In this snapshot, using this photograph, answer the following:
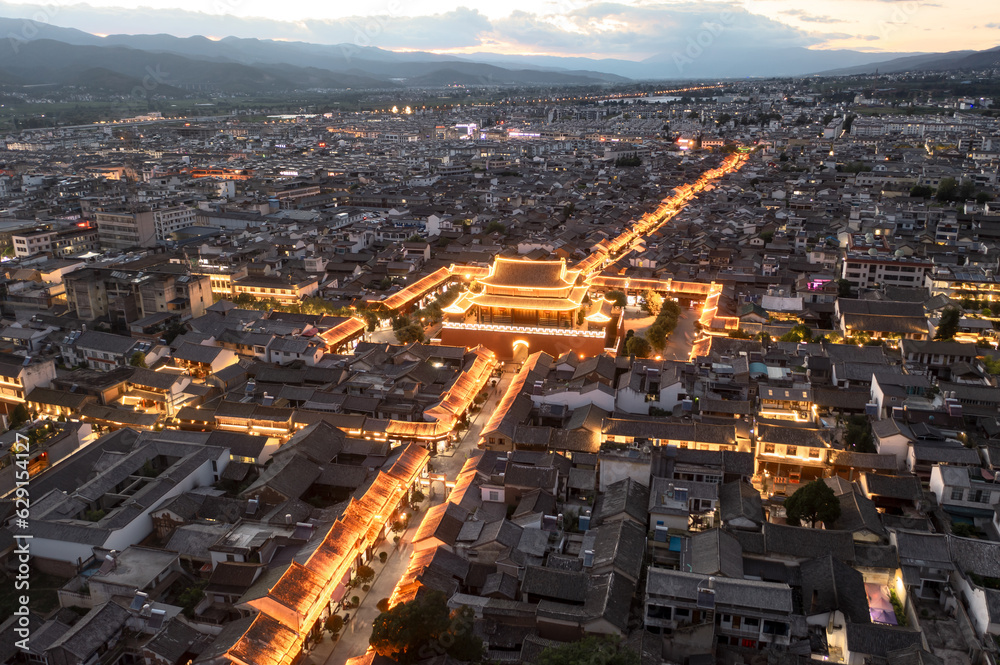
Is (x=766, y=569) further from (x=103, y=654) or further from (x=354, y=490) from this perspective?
(x=103, y=654)

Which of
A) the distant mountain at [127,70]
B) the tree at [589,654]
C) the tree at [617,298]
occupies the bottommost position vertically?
the tree at [589,654]

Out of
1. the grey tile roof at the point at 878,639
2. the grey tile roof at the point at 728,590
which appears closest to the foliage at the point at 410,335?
the grey tile roof at the point at 728,590

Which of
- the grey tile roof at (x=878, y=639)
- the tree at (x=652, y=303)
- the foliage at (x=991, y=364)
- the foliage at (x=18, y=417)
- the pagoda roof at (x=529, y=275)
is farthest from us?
the tree at (x=652, y=303)

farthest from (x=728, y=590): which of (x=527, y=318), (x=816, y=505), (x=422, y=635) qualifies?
(x=527, y=318)

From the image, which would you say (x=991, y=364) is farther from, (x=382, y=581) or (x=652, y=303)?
(x=382, y=581)

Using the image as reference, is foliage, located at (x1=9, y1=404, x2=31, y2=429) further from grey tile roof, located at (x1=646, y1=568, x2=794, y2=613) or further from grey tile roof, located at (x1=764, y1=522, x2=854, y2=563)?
grey tile roof, located at (x1=764, y1=522, x2=854, y2=563)

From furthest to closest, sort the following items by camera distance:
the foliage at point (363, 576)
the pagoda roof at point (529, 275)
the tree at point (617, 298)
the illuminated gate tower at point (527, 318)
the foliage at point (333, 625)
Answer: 1. the tree at point (617, 298)
2. the pagoda roof at point (529, 275)
3. the illuminated gate tower at point (527, 318)
4. the foliage at point (363, 576)
5. the foliage at point (333, 625)

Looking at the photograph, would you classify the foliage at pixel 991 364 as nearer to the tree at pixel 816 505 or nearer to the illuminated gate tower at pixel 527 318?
the tree at pixel 816 505

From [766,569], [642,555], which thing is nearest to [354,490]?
[642,555]
